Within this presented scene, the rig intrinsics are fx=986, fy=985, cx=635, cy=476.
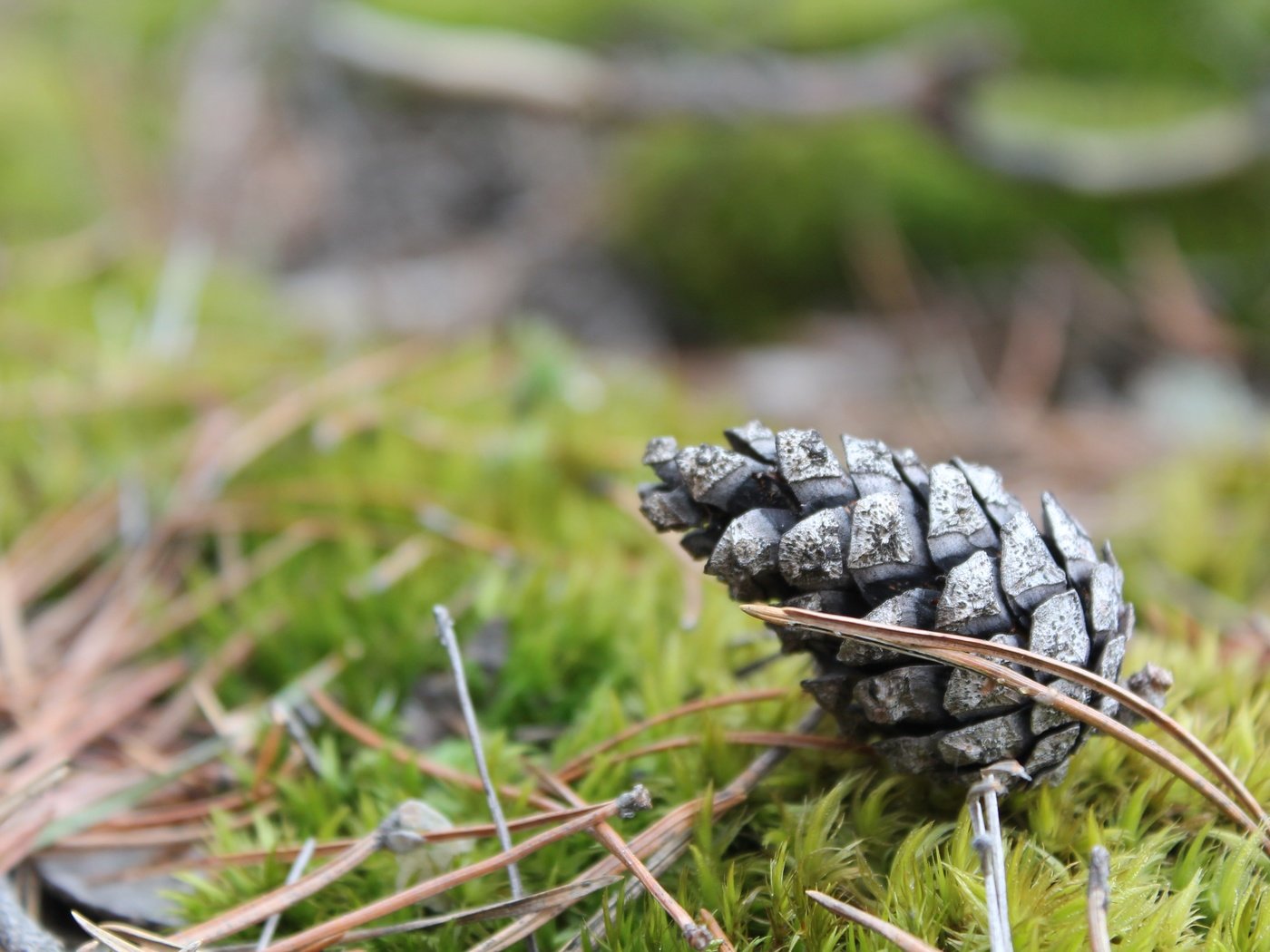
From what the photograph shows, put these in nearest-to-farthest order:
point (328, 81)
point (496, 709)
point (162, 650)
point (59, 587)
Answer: point (496, 709) → point (162, 650) → point (59, 587) → point (328, 81)

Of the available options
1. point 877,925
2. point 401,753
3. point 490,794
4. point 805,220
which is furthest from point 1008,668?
point 805,220

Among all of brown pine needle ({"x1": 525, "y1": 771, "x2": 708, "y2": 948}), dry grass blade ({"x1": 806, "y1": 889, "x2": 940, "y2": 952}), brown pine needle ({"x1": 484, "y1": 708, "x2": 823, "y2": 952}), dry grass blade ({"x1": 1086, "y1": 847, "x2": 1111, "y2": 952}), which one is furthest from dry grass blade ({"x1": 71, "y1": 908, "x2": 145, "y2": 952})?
dry grass blade ({"x1": 1086, "y1": 847, "x2": 1111, "y2": 952})

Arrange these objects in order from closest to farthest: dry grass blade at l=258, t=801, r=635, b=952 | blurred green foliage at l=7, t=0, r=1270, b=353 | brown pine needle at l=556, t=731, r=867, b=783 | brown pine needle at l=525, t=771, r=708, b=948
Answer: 1. brown pine needle at l=525, t=771, r=708, b=948
2. dry grass blade at l=258, t=801, r=635, b=952
3. brown pine needle at l=556, t=731, r=867, b=783
4. blurred green foliage at l=7, t=0, r=1270, b=353

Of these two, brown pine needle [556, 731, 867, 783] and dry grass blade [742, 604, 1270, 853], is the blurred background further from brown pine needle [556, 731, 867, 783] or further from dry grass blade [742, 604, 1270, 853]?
dry grass blade [742, 604, 1270, 853]

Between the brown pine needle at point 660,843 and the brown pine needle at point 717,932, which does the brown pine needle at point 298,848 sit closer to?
the brown pine needle at point 660,843

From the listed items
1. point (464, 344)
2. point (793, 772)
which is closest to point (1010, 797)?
point (793, 772)

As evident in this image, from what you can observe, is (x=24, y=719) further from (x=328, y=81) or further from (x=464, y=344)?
(x=328, y=81)

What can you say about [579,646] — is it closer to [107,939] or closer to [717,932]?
[717,932]
